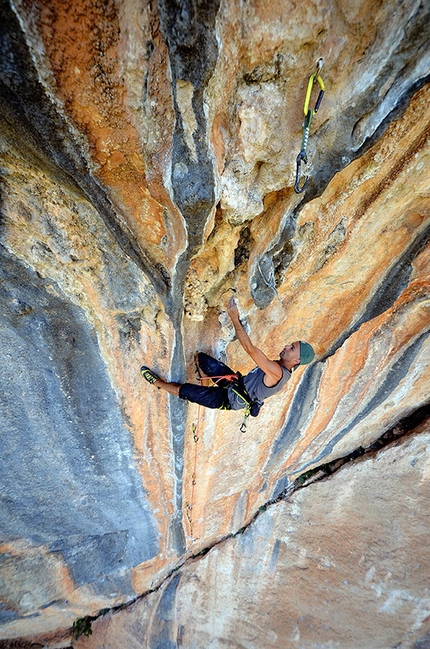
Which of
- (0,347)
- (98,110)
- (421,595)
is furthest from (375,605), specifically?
(98,110)

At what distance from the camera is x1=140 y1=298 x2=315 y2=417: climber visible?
2646 millimetres

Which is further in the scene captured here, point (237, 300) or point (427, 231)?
point (237, 300)

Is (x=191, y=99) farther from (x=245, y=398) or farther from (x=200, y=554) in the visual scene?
(x=200, y=554)

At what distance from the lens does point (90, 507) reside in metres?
3.94

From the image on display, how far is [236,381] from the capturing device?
296 cm

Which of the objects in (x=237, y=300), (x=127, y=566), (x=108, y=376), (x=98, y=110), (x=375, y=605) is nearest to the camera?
(x=98, y=110)

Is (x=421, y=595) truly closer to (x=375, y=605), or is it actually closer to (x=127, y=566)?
(x=375, y=605)

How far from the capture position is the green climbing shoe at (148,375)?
2781 mm

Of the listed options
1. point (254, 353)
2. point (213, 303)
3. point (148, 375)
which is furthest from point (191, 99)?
point (148, 375)

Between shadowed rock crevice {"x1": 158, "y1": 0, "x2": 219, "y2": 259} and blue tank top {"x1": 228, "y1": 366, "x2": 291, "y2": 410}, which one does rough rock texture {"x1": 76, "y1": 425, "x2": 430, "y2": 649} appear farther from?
shadowed rock crevice {"x1": 158, "y1": 0, "x2": 219, "y2": 259}

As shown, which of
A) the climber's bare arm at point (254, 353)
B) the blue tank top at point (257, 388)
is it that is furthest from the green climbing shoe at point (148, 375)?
the climber's bare arm at point (254, 353)

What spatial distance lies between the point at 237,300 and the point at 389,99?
149 centimetres

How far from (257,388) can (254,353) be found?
1.76ft

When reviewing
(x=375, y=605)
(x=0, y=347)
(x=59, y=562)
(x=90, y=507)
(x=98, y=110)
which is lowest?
(x=375, y=605)
